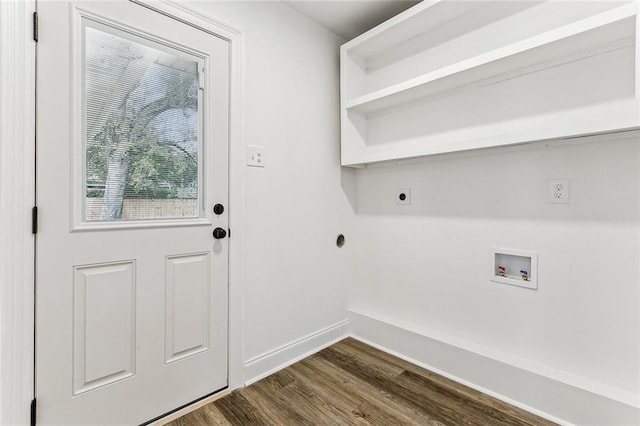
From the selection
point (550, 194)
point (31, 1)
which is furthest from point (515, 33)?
point (31, 1)

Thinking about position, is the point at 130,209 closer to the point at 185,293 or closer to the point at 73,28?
the point at 185,293

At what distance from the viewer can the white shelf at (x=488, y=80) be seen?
1258 mm

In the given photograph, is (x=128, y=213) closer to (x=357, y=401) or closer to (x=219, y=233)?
(x=219, y=233)

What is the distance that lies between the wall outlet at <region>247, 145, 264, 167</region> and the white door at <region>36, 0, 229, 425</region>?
0.47ft

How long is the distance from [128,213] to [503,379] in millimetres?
2064

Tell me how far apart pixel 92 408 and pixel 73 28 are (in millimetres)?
1584

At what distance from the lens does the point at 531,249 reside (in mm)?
1544

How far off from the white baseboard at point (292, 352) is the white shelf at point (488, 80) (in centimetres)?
127

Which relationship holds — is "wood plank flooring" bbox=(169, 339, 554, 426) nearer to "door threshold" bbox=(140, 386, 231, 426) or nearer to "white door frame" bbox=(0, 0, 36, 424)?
"door threshold" bbox=(140, 386, 231, 426)

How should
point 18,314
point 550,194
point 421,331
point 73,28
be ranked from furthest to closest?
point 421,331 → point 550,194 → point 73,28 → point 18,314

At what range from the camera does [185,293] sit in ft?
4.95

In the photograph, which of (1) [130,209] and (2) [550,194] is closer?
(1) [130,209]

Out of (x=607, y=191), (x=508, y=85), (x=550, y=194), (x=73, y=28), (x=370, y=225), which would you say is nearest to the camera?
(x=73, y=28)

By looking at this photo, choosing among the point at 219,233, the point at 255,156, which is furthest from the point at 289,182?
the point at 219,233
